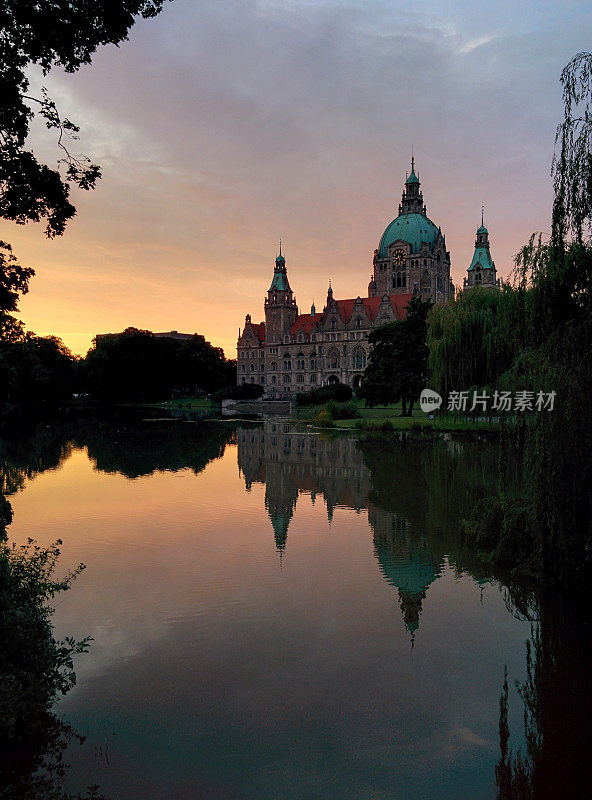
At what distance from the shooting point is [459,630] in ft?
31.6

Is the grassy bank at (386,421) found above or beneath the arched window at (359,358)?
beneath

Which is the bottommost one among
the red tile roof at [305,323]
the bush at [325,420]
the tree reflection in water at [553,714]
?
the tree reflection in water at [553,714]

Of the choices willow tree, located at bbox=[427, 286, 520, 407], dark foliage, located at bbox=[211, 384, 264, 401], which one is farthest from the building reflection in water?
dark foliage, located at bbox=[211, 384, 264, 401]

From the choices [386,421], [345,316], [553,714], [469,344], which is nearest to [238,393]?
[345,316]

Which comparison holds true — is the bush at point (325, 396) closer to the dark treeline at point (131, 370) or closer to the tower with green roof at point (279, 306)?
the dark treeline at point (131, 370)

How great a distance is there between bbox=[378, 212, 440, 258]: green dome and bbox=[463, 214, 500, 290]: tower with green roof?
7.51 meters

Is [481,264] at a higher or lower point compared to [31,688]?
higher

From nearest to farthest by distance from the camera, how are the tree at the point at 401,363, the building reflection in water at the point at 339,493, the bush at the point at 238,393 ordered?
1. the building reflection in water at the point at 339,493
2. the tree at the point at 401,363
3. the bush at the point at 238,393

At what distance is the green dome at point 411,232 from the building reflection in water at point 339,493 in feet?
234

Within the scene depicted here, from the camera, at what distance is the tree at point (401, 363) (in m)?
46.4

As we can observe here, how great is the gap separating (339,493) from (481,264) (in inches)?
3476

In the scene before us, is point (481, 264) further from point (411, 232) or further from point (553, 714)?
point (553, 714)

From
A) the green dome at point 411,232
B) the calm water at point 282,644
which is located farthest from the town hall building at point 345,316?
the calm water at point 282,644

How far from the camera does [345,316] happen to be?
102062 mm
